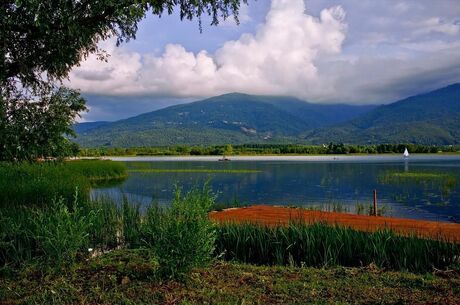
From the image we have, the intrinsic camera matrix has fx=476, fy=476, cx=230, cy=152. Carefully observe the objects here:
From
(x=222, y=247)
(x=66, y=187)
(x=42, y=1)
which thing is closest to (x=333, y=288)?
(x=222, y=247)

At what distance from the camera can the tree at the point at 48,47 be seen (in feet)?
29.8

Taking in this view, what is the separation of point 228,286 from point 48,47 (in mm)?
7107

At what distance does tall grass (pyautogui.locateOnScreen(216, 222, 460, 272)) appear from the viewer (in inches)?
326

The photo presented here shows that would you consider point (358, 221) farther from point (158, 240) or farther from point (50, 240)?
point (50, 240)

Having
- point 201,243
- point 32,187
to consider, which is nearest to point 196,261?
point 201,243

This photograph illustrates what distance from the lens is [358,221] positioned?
43.2ft

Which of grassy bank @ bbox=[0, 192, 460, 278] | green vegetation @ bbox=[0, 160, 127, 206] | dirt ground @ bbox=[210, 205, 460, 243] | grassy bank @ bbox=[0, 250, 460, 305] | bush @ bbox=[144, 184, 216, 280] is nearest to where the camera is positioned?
grassy bank @ bbox=[0, 250, 460, 305]

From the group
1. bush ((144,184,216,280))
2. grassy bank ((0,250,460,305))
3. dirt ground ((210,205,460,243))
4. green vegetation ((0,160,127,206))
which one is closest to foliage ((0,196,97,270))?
grassy bank ((0,250,460,305))

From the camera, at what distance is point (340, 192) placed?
36.2m

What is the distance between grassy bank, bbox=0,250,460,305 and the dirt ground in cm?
277

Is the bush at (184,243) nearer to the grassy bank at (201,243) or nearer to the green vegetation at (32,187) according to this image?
the grassy bank at (201,243)

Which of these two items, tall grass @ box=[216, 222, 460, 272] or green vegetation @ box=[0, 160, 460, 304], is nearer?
green vegetation @ box=[0, 160, 460, 304]

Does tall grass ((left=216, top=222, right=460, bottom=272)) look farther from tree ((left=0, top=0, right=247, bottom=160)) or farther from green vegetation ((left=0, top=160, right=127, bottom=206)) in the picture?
green vegetation ((left=0, top=160, right=127, bottom=206))

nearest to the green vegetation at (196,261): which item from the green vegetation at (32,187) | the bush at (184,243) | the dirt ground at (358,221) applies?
the bush at (184,243)
